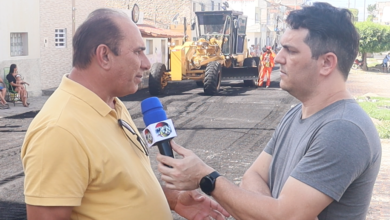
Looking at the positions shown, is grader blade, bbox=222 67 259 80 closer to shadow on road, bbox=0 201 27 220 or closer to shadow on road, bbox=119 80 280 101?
shadow on road, bbox=119 80 280 101

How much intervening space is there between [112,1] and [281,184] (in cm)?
2990

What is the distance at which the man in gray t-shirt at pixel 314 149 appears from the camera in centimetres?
218

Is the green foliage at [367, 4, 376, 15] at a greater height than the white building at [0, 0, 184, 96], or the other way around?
the green foliage at [367, 4, 376, 15]

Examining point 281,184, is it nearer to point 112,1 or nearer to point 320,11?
point 320,11

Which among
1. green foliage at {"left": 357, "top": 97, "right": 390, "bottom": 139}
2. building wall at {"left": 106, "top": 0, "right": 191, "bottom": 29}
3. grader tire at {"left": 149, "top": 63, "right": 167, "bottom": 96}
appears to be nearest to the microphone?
green foliage at {"left": 357, "top": 97, "right": 390, "bottom": 139}

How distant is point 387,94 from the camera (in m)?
21.6

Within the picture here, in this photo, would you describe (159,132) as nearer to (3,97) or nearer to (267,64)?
(3,97)

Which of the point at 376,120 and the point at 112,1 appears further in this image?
the point at 112,1

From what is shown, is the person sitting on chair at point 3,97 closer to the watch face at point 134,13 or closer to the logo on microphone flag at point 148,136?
the watch face at point 134,13

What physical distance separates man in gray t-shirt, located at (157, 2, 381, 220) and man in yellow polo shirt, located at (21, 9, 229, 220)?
21 cm

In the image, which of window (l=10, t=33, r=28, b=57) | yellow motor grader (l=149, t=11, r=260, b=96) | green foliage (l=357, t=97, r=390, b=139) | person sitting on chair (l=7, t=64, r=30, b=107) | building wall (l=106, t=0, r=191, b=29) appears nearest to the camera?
green foliage (l=357, t=97, r=390, b=139)

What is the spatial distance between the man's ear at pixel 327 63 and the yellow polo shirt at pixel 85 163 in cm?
99

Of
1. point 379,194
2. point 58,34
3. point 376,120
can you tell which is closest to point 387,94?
point 376,120

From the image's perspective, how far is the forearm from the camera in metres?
2.26
